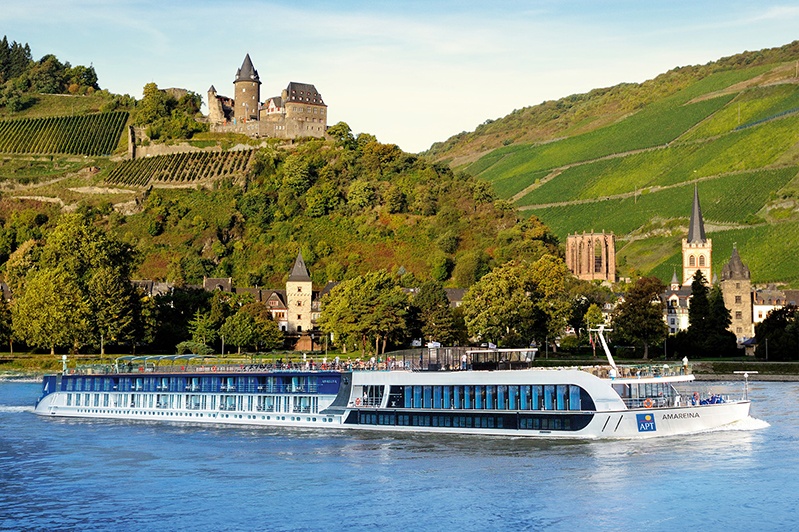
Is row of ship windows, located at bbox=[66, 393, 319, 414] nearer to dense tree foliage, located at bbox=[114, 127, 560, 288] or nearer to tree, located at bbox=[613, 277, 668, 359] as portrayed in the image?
tree, located at bbox=[613, 277, 668, 359]

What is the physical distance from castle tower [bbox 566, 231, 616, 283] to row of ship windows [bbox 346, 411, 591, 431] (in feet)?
321

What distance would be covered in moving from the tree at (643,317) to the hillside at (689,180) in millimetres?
44231

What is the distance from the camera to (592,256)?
145 m

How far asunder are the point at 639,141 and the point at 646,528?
158182 millimetres

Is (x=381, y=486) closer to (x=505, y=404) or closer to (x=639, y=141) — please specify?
(x=505, y=404)

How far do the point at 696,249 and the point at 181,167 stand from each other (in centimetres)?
6303

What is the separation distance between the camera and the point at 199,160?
141 metres

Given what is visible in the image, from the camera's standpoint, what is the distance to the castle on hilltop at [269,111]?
141750mm

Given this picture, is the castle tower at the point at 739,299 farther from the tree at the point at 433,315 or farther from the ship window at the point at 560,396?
the ship window at the point at 560,396

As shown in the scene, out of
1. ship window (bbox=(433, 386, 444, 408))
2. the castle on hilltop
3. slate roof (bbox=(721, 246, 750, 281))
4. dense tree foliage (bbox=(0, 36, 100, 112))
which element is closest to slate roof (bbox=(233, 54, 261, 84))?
the castle on hilltop

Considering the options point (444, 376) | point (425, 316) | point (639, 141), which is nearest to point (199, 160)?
point (425, 316)

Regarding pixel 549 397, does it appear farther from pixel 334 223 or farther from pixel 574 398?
pixel 334 223

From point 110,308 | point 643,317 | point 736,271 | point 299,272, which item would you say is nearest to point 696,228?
point 736,271

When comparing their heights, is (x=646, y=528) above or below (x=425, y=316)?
below
